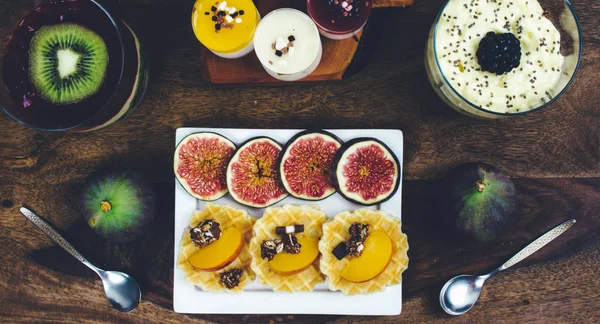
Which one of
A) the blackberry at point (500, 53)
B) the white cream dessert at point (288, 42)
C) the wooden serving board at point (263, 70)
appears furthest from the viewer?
the wooden serving board at point (263, 70)

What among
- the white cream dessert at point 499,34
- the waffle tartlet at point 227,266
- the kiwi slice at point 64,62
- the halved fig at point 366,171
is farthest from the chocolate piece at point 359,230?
the kiwi slice at point 64,62

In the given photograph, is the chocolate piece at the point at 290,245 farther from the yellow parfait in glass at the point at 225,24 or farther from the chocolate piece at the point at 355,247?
the yellow parfait in glass at the point at 225,24

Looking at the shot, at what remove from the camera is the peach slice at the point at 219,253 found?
1.90m

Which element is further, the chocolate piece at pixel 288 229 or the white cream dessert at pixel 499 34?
the chocolate piece at pixel 288 229

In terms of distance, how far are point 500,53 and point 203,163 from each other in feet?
4.26

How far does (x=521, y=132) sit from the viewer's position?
2088 mm

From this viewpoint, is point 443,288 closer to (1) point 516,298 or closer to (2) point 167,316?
(1) point 516,298

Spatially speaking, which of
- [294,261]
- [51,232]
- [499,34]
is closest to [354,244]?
[294,261]

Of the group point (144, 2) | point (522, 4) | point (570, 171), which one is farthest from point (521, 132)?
point (144, 2)

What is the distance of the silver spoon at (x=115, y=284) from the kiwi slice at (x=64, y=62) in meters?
0.65

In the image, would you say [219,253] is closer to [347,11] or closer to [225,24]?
[225,24]

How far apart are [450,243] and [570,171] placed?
0.64m

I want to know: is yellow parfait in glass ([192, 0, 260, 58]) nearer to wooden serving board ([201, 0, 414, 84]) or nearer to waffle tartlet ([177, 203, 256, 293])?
wooden serving board ([201, 0, 414, 84])

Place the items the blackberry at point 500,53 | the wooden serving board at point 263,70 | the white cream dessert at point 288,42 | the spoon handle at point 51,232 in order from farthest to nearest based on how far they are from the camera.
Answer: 1. the spoon handle at point 51,232
2. the wooden serving board at point 263,70
3. the white cream dessert at point 288,42
4. the blackberry at point 500,53
